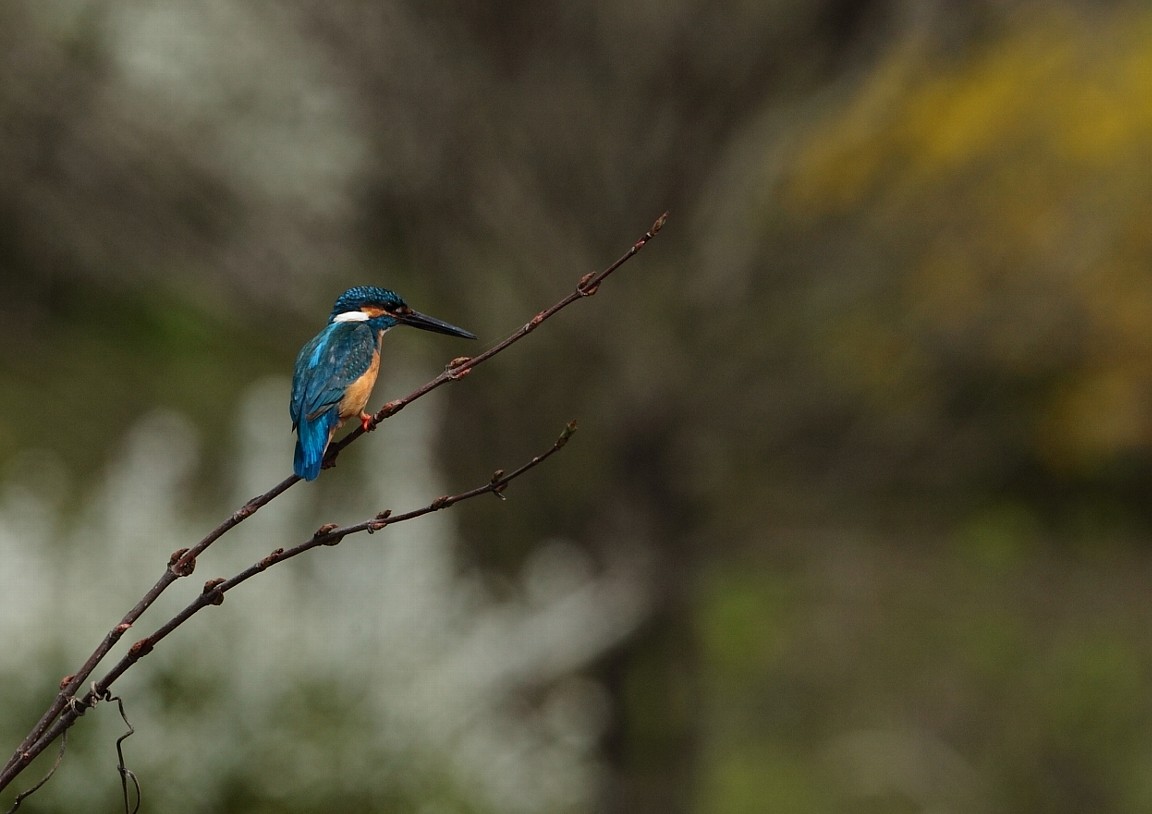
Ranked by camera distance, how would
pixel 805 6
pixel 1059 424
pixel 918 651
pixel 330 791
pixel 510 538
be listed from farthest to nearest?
pixel 1059 424
pixel 918 651
pixel 510 538
pixel 805 6
pixel 330 791

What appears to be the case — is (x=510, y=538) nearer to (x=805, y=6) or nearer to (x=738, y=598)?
(x=805, y=6)

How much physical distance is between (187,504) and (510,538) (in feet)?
4.32

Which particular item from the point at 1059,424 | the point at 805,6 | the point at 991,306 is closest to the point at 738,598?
the point at 1059,424

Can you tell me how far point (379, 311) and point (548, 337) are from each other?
3.74m

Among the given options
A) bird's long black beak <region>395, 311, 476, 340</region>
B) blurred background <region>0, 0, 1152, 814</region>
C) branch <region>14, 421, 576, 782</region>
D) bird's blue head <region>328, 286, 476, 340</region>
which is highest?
blurred background <region>0, 0, 1152, 814</region>

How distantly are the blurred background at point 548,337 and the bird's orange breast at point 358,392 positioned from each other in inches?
103

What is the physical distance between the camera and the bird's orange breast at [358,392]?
1793 mm

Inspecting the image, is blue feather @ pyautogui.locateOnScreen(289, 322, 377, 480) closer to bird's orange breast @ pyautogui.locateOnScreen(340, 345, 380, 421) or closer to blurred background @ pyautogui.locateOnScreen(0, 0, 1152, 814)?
bird's orange breast @ pyautogui.locateOnScreen(340, 345, 380, 421)

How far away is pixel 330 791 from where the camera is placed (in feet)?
14.0

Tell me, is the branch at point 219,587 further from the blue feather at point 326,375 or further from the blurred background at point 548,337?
the blurred background at point 548,337

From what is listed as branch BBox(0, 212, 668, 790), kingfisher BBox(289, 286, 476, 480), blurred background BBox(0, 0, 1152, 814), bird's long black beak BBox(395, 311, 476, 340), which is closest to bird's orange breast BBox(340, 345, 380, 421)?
kingfisher BBox(289, 286, 476, 480)

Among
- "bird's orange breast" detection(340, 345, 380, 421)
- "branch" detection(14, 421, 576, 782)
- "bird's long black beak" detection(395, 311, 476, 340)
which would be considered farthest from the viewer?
"bird's orange breast" detection(340, 345, 380, 421)

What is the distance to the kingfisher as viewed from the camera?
67.8 inches

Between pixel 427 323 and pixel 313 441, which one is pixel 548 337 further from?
pixel 427 323
